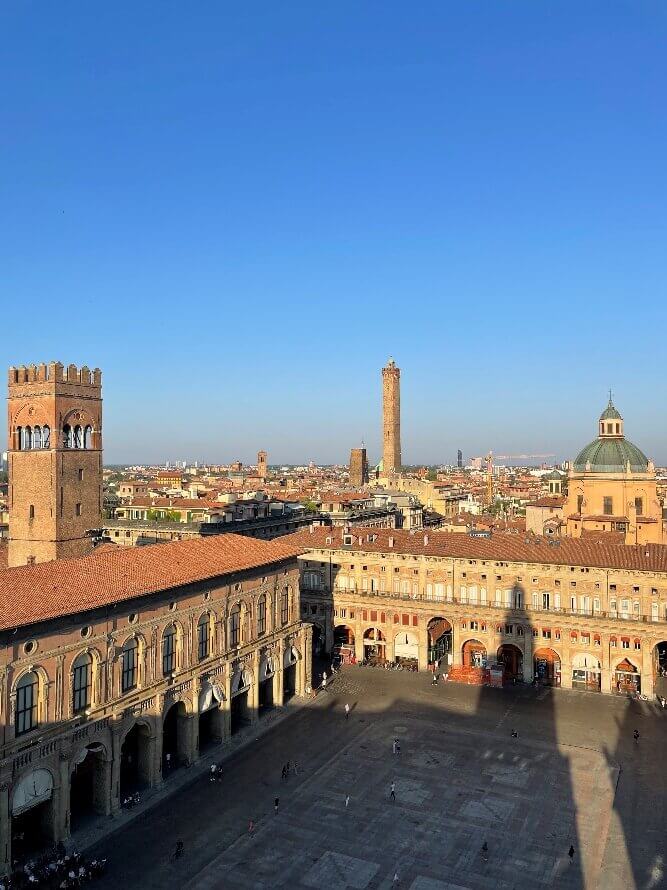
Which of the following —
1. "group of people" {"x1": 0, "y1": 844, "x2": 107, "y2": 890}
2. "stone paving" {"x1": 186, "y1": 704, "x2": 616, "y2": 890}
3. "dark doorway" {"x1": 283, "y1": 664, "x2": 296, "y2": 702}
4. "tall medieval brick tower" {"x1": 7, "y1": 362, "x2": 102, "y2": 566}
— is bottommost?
"stone paving" {"x1": 186, "y1": 704, "x2": 616, "y2": 890}

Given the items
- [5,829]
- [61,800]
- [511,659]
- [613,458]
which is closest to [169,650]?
A: [61,800]

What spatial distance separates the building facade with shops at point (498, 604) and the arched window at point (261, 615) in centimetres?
1732

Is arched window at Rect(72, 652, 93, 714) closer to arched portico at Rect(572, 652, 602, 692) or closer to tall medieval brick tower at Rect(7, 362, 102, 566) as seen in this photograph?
tall medieval brick tower at Rect(7, 362, 102, 566)

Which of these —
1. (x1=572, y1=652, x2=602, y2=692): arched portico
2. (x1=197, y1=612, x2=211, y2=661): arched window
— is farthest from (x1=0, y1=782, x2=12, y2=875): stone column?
(x1=572, y1=652, x2=602, y2=692): arched portico

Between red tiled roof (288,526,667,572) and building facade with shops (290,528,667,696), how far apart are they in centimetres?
10

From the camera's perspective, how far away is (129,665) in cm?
3956

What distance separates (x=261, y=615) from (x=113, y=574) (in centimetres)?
1424

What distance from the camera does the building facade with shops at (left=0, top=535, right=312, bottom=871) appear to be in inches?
1313

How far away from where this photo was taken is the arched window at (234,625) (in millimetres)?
48562

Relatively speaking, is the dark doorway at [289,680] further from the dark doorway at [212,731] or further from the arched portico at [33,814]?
the arched portico at [33,814]

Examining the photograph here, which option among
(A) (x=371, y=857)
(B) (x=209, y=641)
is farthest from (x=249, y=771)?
(A) (x=371, y=857)

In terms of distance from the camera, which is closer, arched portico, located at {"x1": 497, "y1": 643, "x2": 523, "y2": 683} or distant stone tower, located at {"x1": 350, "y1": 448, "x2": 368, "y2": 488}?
arched portico, located at {"x1": 497, "y1": 643, "x2": 523, "y2": 683}

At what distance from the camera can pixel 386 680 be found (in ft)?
202

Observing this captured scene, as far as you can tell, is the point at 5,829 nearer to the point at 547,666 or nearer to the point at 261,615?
the point at 261,615
